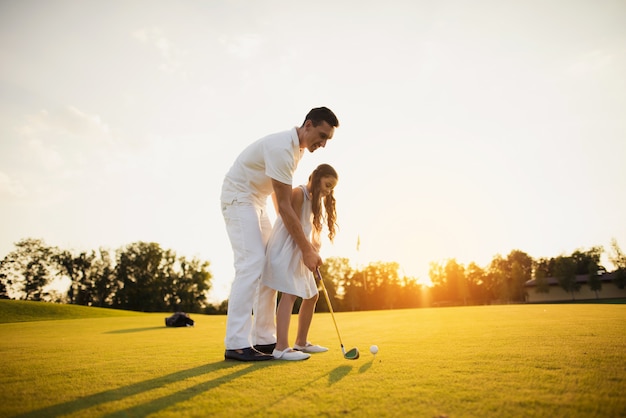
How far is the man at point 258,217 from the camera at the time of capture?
13.2 feet

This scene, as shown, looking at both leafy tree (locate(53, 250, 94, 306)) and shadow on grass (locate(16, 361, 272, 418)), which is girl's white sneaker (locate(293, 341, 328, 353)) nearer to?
shadow on grass (locate(16, 361, 272, 418))

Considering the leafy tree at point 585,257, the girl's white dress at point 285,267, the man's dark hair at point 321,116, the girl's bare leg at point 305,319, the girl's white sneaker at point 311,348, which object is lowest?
the girl's white sneaker at point 311,348

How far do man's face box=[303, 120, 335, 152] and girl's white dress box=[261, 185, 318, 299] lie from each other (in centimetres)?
105

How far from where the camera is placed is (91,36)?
12.2 metres

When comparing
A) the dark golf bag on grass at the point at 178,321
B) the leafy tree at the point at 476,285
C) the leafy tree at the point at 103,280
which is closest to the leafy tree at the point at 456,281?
the leafy tree at the point at 476,285

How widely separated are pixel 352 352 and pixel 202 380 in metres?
1.52

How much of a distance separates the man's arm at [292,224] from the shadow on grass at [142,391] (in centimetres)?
132

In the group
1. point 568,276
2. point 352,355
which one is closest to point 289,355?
point 352,355

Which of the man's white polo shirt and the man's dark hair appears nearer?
the man's white polo shirt

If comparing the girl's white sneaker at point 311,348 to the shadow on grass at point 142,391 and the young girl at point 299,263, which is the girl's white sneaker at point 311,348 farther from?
the shadow on grass at point 142,391

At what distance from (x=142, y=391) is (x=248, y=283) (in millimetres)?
1766

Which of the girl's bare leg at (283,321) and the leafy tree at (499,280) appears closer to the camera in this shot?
the girl's bare leg at (283,321)

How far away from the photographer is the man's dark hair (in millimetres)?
4406

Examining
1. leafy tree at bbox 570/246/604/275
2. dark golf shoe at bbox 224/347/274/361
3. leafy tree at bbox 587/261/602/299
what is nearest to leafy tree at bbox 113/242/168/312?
dark golf shoe at bbox 224/347/274/361
